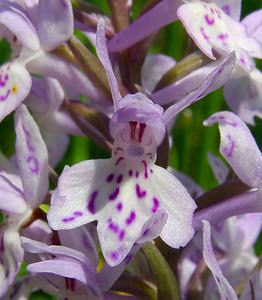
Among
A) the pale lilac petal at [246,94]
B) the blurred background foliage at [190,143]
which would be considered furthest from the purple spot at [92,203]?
the blurred background foliage at [190,143]

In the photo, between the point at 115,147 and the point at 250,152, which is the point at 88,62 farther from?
the point at 250,152

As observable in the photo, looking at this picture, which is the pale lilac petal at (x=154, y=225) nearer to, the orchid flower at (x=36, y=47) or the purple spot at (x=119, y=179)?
the purple spot at (x=119, y=179)

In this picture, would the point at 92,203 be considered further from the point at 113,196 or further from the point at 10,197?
the point at 10,197

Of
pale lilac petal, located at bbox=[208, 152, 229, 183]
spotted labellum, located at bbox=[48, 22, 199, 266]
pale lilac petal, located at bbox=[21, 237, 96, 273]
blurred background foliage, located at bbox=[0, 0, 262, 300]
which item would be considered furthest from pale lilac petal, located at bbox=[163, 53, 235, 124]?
blurred background foliage, located at bbox=[0, 0, 262, 300]

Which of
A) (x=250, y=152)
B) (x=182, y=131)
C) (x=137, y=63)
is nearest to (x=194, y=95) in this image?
(x=250, y=152)

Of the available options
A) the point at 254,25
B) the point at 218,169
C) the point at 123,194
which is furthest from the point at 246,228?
the point at 123,194

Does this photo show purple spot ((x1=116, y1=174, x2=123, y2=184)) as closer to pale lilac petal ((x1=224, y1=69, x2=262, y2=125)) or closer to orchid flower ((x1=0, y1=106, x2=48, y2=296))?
orchid flower ((x1=0, y1=106, x2=48, y2=296))

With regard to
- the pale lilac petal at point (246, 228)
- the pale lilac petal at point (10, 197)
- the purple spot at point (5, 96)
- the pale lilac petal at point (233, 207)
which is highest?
the purple spot at point (5, 96)
